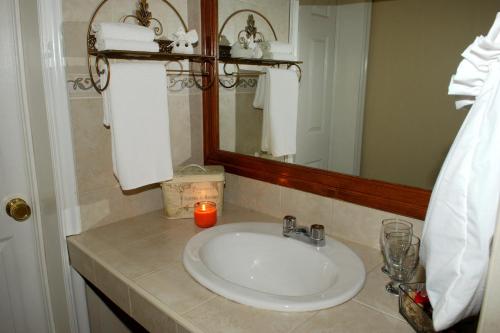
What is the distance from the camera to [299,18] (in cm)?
128

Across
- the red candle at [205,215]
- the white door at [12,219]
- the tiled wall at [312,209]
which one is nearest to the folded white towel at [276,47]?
the tiled wall at [312,209]

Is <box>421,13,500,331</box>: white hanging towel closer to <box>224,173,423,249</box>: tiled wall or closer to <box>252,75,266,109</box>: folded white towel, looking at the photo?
<box>224,173,423,249</box>: tiled wall

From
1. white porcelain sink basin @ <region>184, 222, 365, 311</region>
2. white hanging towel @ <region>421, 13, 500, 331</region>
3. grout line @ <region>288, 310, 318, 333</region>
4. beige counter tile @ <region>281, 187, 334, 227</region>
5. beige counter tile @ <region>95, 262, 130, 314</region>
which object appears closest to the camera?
white hanging towel @ <region>421, 13, 500, 331</region>

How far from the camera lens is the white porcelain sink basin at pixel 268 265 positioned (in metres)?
0.94

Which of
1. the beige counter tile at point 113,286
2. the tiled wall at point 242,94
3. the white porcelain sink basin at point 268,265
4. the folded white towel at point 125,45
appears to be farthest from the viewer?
the tiled wall at point 242,94

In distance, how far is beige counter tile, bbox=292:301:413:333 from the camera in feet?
2.70

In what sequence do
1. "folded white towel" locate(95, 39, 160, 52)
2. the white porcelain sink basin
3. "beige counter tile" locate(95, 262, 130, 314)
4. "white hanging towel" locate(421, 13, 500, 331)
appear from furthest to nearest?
"folded white towel" locate(95, 39, 160, 52) < "beige counter tile" locate(95, 262, 130, 314) < the white porcelain sink basin < "white hanging towel" locate(421, 13, 500, 331)

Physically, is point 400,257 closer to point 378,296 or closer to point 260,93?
point 378,296

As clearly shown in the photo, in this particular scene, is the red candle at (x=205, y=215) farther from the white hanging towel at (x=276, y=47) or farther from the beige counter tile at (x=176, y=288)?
the white hanging towel at (x=276, y=47)

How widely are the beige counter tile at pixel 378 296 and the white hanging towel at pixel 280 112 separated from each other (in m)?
A: 0.52

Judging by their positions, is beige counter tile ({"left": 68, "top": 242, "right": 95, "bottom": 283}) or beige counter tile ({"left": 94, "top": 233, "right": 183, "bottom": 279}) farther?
beige counter tile ({"left": 68, "top": 242, "right": 95, "bottom": 283})

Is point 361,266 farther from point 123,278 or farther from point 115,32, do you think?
point 115,32

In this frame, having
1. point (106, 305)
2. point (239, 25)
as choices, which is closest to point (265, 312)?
point (106, 305)

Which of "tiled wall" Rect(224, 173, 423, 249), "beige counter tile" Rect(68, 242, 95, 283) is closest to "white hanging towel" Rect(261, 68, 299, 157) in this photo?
"tiled wall" Rect(224, 173, 423, 249)
